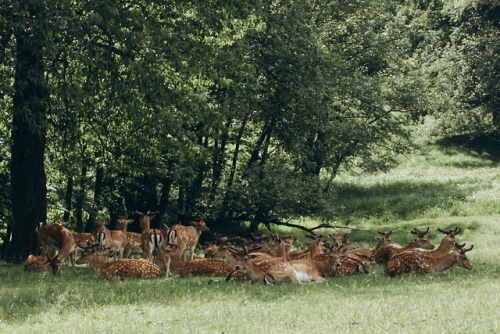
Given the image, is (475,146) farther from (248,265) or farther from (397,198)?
(248,265)

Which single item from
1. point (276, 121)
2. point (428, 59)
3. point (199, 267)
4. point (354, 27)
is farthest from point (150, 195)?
Answer: point (428, 59)

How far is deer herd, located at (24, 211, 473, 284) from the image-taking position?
468 inches

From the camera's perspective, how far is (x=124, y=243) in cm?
1507

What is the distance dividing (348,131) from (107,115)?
39.3 ft

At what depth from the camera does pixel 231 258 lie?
1226cm

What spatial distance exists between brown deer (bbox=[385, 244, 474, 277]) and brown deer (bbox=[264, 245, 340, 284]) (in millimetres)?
942

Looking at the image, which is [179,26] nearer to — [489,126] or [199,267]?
[199,267]

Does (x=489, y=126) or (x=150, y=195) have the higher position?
(x=489, y=126)

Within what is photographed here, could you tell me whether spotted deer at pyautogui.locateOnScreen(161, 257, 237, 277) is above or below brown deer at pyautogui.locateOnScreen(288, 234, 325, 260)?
below

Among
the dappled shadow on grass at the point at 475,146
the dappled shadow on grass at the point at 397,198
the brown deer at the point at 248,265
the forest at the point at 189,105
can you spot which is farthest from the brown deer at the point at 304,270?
the dappled shadow on grass at the point at 475,146

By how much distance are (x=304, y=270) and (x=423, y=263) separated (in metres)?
1.94

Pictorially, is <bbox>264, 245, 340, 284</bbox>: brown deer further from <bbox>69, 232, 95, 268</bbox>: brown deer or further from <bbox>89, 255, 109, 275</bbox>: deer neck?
<bbox>69, 232, 95, 268</bbox>: brown deer

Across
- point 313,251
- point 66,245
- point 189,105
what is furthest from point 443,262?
point 66,245

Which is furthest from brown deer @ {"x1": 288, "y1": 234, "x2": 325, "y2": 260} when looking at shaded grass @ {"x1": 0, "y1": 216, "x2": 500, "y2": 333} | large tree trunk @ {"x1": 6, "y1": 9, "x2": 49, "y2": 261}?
large tree trunk @ {"x1": 6, "y1": 9, "x2": 49, "y2": 261}
